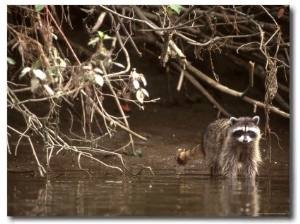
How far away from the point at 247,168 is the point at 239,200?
2.49 meters

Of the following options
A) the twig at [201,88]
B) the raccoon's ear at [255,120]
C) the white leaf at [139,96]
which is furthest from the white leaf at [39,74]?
the twig at [201,88]

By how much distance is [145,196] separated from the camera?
7.47m

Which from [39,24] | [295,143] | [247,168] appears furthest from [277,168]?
[39,24]

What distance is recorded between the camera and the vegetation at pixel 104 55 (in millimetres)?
7445

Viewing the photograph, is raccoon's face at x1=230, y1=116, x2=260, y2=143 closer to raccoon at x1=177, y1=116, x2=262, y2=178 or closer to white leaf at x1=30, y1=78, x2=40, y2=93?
raccoon at x1=177, y1=116, x2=262, y2=178

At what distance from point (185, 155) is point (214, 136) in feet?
1.59

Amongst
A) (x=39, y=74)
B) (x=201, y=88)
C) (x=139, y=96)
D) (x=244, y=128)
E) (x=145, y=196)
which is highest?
(x=201, y=88)

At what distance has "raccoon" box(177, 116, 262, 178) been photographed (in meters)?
9.84

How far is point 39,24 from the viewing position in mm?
7898

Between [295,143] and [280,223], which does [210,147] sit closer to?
[295,143]

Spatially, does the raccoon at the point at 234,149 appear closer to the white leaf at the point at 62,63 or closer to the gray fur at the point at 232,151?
the gray fur at the point at 232,151

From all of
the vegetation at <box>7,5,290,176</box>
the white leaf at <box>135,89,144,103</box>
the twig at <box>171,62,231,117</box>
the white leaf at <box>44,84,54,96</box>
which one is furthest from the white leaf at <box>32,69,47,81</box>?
the twig at <box>171,62,231,117</box>

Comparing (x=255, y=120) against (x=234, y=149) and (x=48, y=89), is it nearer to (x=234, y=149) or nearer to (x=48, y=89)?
(x=234, y=149)

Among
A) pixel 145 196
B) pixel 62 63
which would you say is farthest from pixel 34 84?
pixel 145 196
